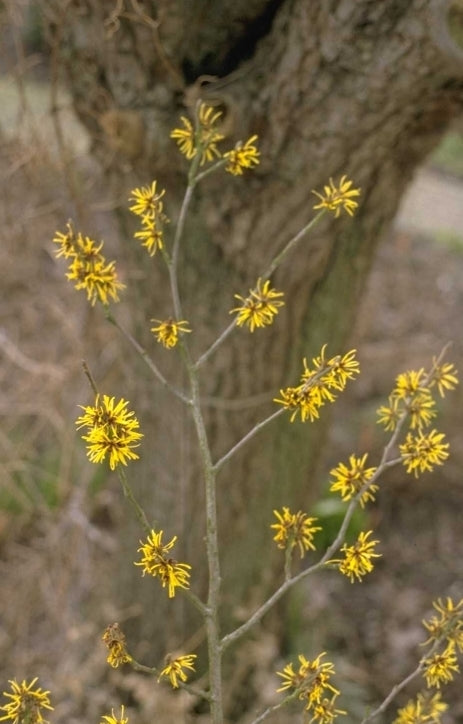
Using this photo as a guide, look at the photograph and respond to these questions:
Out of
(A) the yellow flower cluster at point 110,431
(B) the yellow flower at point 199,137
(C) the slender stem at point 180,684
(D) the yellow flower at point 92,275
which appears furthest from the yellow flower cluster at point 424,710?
(B) the yellow flower at point 199,137

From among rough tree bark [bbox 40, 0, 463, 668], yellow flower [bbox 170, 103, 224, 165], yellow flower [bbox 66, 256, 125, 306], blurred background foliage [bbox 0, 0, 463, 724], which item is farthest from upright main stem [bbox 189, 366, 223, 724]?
blurred background foliage [bbox 0, 0, 463, 724]

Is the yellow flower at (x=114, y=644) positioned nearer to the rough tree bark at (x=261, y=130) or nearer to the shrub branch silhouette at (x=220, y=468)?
the shrub branch silhouette at (x=220, y=468)

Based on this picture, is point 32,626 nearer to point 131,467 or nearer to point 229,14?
point 131,467

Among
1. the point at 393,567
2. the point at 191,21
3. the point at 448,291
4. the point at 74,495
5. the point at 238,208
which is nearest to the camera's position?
the point at 191,21

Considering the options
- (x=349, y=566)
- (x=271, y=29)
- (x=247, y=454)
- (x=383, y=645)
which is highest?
(x=271, y=29)

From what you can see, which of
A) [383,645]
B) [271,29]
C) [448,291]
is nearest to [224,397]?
[271,29]

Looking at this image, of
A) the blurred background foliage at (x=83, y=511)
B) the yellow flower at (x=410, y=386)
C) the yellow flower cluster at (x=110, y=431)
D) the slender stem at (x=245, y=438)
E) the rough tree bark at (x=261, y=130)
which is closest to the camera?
the yellow flower cluster at (x=110, y=431)

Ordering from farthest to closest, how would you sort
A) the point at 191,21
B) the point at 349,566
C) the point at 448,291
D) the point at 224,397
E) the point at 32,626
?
1. the point at 448,291
2. the point at 32,626
3. the point at 224,397
4. the point at 191,21
5. the point at 349,566

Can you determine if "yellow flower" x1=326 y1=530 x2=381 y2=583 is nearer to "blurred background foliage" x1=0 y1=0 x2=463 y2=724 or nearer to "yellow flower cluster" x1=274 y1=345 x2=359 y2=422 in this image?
"yellow flower cluster" x1=274 y1=345 x2=359 y2=422
